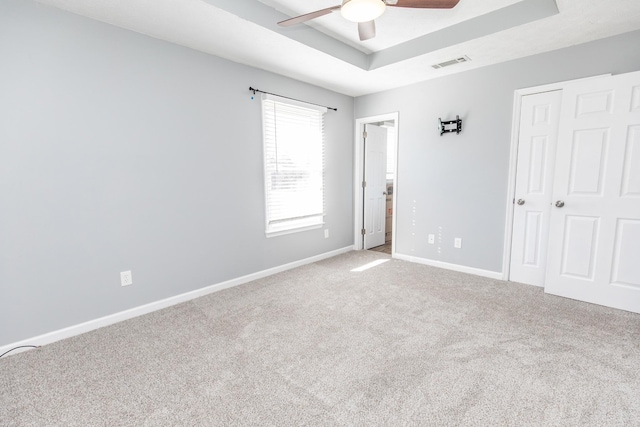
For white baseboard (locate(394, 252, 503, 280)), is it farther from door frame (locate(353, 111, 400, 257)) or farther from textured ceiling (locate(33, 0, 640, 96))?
textured ceiling (locate(33, 0, 640, 96))

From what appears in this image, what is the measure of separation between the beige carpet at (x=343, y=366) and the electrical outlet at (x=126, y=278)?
35 cm

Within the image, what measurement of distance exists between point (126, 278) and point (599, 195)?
4.29 m

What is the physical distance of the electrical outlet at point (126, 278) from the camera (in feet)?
8.18

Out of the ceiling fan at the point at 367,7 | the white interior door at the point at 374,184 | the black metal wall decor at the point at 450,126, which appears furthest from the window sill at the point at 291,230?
the ceiling fan at the point at 367,7

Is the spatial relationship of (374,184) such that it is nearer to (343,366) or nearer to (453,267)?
(453,267)

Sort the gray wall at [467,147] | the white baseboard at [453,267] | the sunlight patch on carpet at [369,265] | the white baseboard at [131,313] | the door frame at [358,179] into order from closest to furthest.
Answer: the white baseboard at [131,313] → the gray wall at [467,147] → the white baseboard at [453,267] → the sunlight patch on carpet at [369,265] → the door frame at [358,179]

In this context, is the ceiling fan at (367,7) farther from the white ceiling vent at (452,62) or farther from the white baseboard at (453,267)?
the white baseboard at (453,267)

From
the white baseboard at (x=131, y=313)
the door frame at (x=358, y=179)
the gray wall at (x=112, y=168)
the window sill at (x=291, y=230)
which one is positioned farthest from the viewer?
the door frame at (x=358, y=179)

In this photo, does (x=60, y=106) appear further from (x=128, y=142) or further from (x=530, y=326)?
(x=530, y=326)

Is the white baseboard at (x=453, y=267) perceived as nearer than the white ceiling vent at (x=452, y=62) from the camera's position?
No

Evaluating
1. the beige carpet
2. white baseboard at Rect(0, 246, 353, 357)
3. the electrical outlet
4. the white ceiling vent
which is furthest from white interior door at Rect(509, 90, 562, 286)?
the electrical outlet

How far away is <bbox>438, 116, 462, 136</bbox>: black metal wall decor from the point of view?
138 inches

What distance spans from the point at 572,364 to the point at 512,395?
0.61 meters

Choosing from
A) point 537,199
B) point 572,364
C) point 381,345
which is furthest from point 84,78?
point 537,199
